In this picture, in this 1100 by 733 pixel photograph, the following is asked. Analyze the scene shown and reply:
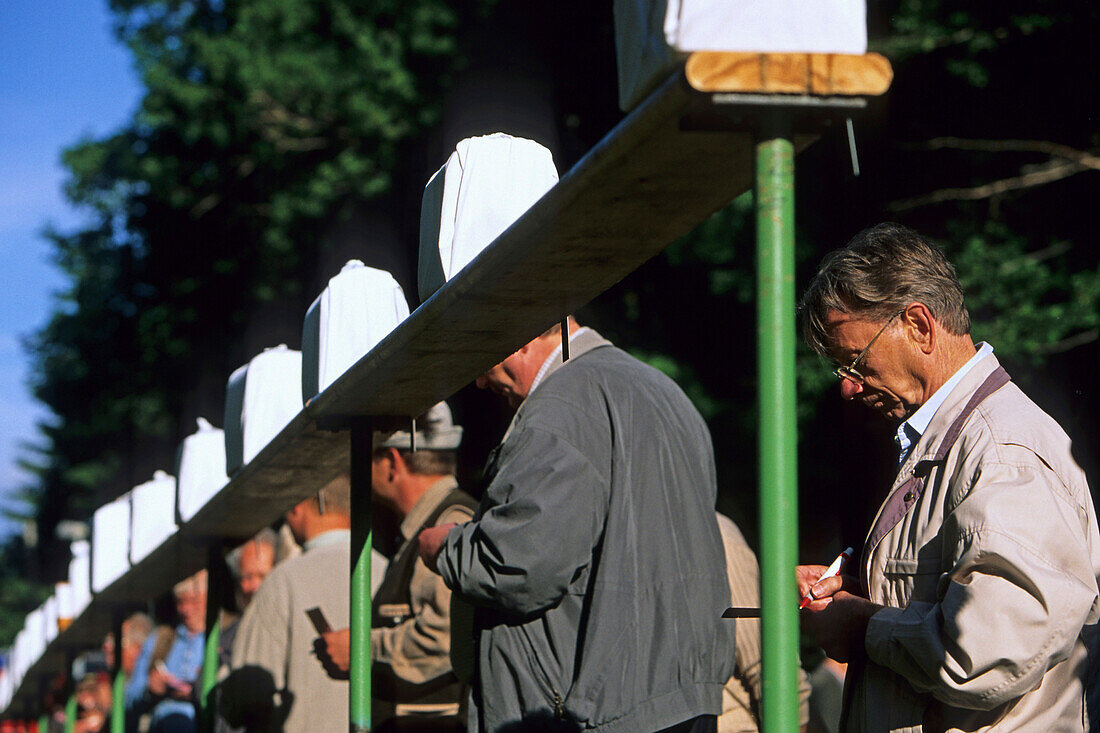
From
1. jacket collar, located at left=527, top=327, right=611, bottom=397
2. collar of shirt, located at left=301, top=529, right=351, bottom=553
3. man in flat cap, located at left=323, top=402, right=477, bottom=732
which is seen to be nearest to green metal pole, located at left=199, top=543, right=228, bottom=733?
collar of shirt, located at left=301, top=529, right=351, bottom=553

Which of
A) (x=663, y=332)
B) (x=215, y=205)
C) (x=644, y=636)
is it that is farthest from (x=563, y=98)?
(x=644, y=636)

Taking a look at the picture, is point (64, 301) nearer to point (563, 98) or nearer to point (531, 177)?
point (563, 98)

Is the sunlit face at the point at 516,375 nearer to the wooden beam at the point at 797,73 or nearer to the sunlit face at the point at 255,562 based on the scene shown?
the wooden beam at the point at 797,73

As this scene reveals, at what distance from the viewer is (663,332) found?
1128 centimetres

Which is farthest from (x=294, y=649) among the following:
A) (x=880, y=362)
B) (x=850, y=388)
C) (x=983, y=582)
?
(x=983, y=582)

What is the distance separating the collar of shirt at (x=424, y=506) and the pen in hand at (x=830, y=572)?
2242mm

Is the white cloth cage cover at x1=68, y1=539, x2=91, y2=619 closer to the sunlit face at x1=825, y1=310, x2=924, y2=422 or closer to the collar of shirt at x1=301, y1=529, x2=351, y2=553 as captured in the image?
the collar of shirt at x1=301, y1=529, x2=351, y2=553

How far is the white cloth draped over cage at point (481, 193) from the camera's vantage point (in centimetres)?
242

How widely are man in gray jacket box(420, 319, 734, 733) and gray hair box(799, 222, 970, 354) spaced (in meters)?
0.64

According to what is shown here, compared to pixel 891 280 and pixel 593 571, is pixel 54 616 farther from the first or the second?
pixel 891 280

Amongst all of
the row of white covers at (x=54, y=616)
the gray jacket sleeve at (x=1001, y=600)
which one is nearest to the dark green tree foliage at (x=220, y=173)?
the row of white covers at (x=54, y=616)

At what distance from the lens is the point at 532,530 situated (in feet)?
9.27

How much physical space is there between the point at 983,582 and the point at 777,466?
29.9 inches

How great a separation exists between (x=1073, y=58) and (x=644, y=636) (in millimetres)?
7441
